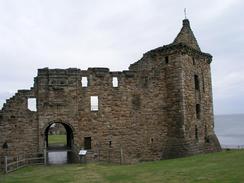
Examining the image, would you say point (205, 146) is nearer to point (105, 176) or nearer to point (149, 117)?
point (149, 117)

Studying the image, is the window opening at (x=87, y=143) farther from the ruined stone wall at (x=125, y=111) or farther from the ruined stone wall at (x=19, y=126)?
the ruined stone wall at (x=19, y=126)

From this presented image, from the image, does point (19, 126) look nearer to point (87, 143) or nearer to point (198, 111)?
point (87, 143)

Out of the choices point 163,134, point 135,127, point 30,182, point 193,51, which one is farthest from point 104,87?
point 30,182

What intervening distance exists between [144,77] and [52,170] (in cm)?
1115

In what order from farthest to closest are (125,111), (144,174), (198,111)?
(198,111), (125,111), (144,174)

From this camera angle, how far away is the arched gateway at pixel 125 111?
91.5 feet

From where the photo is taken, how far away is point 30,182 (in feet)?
64.4

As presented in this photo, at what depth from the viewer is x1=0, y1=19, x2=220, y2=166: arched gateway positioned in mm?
27875

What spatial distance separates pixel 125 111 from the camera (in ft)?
99.8

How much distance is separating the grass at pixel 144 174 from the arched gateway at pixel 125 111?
12.7 ft

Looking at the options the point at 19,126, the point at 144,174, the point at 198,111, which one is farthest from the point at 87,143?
the point at 198,111

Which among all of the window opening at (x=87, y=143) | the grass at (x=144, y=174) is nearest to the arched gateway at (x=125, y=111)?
the window opening at (x=87, y=143)

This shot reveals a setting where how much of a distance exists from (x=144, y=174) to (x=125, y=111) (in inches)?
402

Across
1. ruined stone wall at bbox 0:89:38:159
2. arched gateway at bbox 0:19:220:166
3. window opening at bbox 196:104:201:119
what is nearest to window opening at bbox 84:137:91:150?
arched gateway at bbox 0:19:220:166
